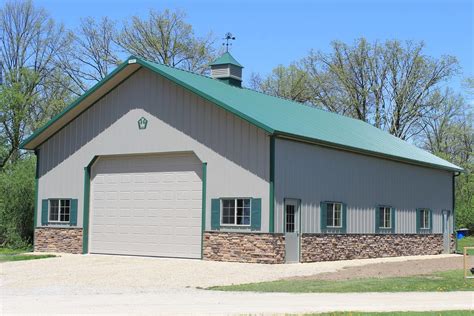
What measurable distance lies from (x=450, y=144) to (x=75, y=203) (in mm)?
40411

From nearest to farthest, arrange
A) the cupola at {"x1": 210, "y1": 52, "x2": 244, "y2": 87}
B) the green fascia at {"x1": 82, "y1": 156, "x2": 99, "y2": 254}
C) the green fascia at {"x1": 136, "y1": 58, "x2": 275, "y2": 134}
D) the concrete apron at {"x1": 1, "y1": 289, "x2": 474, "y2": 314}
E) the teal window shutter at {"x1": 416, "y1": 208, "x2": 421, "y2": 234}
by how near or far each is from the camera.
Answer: the concrete apron at {"x1": 1, "y1": 289, "x2": 474, "y2": 314} → the green fascia at {"x1": 136, "y1": 58, "x2": 275, "y2": 134} → the green fascia at {"x1": 82, "y1": 156, "x2": 99, "y2": 254} → the cupola at {"x1": 210, "y1": 52, "x2": 244, "y2": 87} → the teal window shutter at {"x1": 416, "y1": 208, "x2": 421, "y2": 234}

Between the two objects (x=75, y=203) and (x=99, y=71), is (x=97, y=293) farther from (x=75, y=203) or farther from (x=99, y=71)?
(x=99, y=71)

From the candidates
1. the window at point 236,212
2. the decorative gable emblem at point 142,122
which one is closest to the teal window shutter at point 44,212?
the decorative gable emblem at point 142,122

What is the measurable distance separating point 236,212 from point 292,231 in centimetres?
201

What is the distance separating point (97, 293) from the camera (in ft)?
52.5

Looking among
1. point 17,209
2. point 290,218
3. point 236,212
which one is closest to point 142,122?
point 236,212

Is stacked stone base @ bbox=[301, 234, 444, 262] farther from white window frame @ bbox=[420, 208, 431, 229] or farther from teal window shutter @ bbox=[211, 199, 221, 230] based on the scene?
teal window shutter @ bbox=[211, 199, 221, 230]

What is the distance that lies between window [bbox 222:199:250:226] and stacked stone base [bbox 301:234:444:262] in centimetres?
229

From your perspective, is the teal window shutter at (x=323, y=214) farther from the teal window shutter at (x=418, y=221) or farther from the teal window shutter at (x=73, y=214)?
the teal window shutter at (x=73, y=214)

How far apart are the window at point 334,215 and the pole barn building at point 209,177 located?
6 cm

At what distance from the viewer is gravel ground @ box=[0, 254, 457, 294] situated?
17.8 metres

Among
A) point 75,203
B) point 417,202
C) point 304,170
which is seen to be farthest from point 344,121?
point 75,203

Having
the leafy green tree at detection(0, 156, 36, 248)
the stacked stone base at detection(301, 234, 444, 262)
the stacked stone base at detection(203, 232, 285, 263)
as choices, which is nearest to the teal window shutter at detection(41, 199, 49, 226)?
the leafy green tree at detection(0, 156, 36, 248)

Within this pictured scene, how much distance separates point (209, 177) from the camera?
82.1ft
